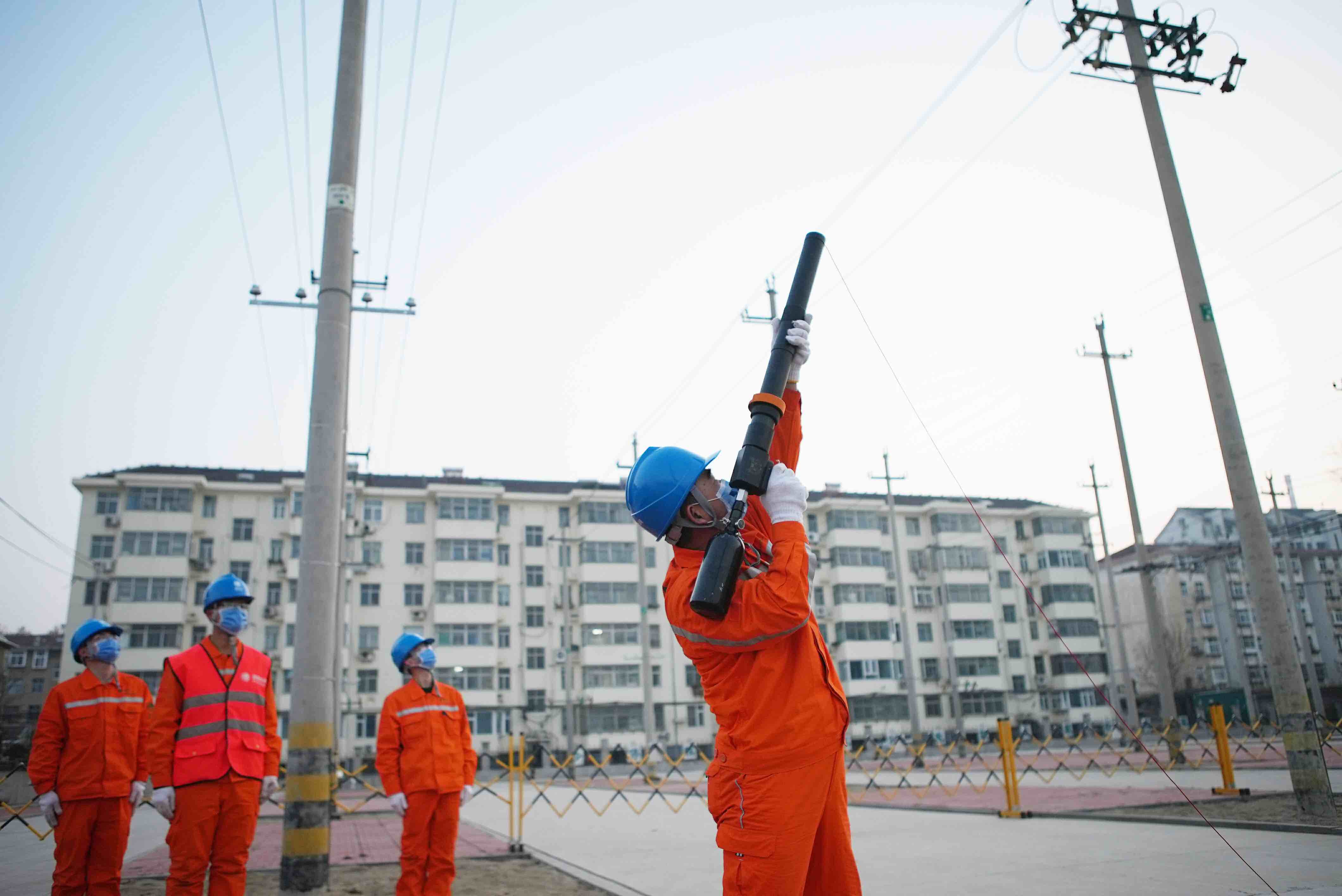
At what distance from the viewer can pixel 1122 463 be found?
67.7 feet

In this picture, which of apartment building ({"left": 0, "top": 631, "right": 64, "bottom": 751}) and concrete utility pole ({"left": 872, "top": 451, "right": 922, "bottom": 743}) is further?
apartment building ({"left": 0, "top": 631, "right": 64, "bottom": 751})

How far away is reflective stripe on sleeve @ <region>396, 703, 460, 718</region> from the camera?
6.47 metres

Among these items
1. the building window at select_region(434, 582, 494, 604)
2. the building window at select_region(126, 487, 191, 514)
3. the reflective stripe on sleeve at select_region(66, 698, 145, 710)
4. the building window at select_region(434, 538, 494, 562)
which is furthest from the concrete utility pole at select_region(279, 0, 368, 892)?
the building window at select_region(126, 487, 191, 514)

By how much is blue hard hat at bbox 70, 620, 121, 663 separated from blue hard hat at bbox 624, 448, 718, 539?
5296mm

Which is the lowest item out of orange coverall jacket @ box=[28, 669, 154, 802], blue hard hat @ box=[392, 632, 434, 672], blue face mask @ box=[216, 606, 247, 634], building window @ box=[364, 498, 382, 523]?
orange coverall jacket @ box=[28, 669, 154, 802]

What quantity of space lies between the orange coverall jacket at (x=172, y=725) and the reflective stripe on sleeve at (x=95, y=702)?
103 centimetres

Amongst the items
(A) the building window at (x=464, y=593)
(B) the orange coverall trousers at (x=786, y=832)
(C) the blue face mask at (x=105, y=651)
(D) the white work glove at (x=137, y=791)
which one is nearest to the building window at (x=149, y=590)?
(A) the building window at (x=464, y=593)

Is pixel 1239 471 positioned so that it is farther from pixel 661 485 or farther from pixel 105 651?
pixel 105 651

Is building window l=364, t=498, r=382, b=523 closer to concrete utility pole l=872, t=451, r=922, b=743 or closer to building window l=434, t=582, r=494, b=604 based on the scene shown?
building window l=434, t=582, r=494, b=604

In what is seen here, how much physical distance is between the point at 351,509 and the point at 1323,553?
4503 cm

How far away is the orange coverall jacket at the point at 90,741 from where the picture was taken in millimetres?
5699

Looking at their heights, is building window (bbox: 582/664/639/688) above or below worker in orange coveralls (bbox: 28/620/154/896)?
above

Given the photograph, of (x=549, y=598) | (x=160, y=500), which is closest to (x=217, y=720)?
(x=549, y=598)

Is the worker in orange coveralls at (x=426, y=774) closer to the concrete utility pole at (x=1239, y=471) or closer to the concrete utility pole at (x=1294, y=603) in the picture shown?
the concrete utility pole at (x=1239, y=471)
